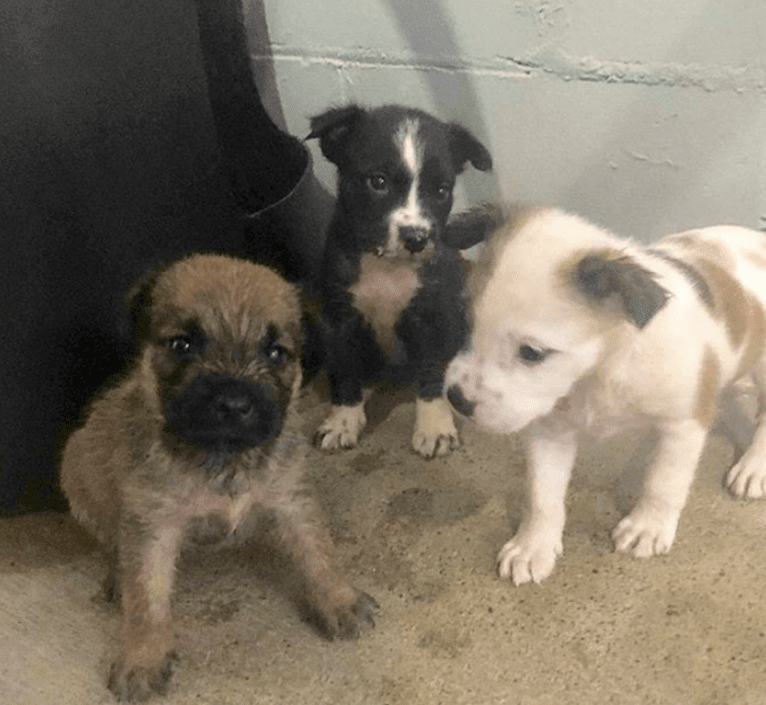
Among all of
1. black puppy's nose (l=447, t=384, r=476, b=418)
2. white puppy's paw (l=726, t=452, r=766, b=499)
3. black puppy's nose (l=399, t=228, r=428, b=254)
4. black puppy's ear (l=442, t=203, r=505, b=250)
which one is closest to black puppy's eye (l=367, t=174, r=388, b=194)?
black puppy's nose (l=399, t=228, r=428, b=254)

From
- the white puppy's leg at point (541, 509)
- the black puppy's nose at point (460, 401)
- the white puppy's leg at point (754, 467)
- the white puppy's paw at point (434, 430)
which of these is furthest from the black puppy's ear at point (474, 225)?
the white puppy's leg at point (754, 467)

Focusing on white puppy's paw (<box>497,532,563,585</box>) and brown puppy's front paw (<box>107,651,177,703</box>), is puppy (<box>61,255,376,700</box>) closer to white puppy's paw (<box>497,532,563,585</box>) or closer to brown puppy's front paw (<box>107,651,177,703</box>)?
brown puppy's front paw (<box>107,651,177,703</box>)

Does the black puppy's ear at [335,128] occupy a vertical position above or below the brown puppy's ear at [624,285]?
below

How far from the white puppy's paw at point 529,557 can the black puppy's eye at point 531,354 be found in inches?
22.2

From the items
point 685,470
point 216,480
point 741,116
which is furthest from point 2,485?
point 741,116

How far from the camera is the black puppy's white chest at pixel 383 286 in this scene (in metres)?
2.40

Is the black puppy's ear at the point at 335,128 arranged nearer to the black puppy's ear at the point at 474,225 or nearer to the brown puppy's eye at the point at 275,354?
the black puppy's ear at the point at 474,225

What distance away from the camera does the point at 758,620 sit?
5.94 feet

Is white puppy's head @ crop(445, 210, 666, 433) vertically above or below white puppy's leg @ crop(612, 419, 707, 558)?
above

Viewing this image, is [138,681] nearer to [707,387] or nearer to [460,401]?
[460,401]

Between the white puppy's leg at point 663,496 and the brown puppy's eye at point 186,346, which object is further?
the white puppy's leg at point 663,496

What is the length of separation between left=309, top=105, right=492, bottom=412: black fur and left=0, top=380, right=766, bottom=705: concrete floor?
0.41m

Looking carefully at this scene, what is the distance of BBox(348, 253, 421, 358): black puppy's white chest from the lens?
240 cm

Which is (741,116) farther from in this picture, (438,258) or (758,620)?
(758,620)
